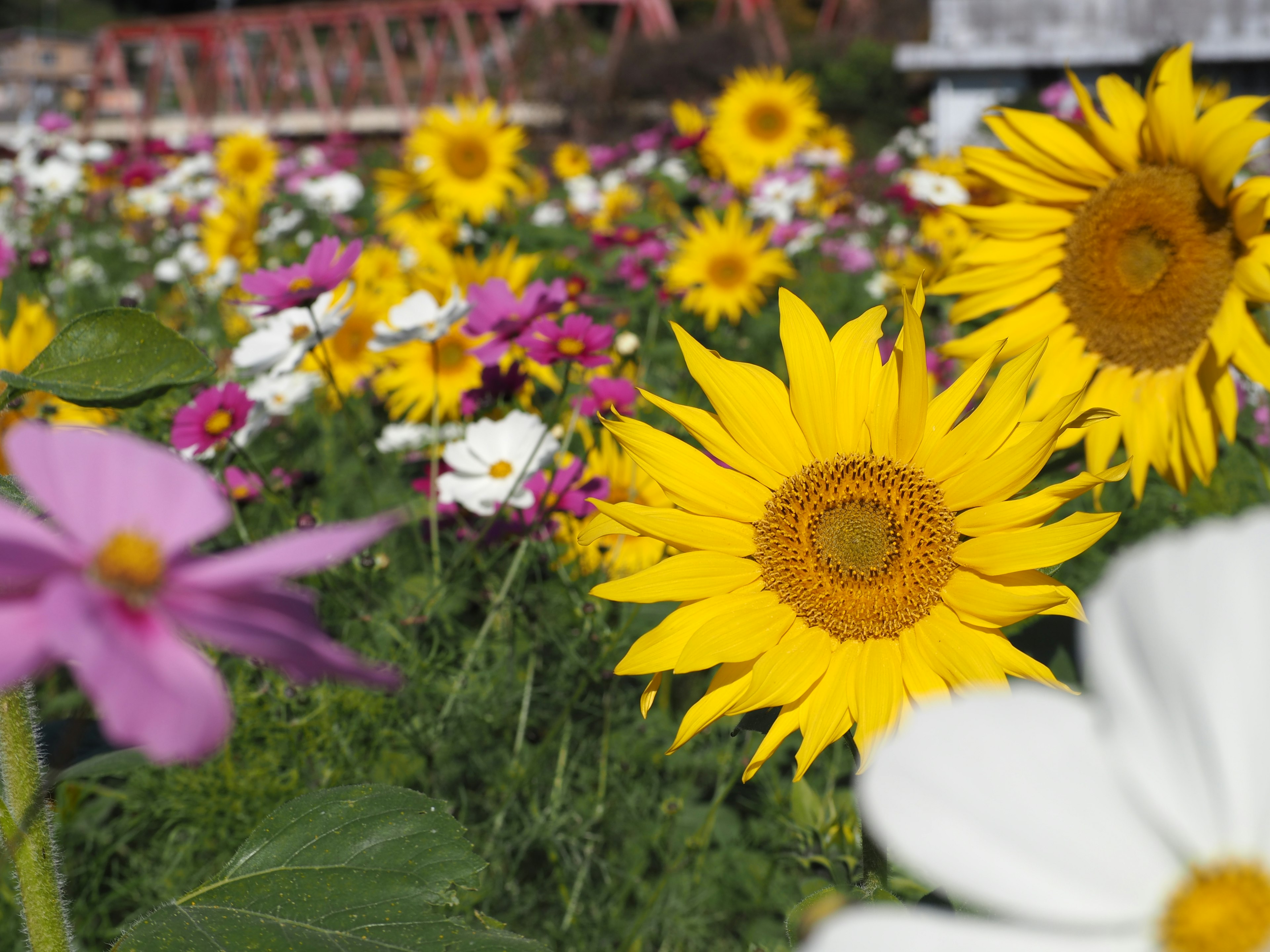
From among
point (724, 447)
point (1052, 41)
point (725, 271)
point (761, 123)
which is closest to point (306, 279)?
point (724, 447)

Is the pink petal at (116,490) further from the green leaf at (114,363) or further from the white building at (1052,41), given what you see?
the white building at (1052,41)

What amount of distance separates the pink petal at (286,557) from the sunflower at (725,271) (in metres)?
3.14

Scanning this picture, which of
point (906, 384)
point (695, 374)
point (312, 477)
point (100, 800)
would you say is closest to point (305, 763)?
point (100, 800)

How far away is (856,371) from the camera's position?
100 centimetres

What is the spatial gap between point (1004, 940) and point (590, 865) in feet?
4.97

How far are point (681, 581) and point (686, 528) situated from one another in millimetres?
52

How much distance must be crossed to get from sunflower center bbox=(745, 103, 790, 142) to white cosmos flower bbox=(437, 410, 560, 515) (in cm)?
389

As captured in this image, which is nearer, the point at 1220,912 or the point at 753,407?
the point at 1220,912

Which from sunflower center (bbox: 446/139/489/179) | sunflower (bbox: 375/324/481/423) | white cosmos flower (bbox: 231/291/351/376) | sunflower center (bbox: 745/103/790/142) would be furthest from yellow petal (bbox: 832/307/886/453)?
sunflower center (bbox: 745/103/790/142)

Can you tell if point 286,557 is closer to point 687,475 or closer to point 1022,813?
point 1022,813

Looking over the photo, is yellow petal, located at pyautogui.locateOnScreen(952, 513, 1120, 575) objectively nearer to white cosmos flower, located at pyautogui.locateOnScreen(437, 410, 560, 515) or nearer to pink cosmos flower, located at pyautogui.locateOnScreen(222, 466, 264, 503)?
white cosmos flower, located at pyautogui.locateOnScreen(437, 410, 560, 515)

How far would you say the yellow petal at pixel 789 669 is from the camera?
3.01 ft

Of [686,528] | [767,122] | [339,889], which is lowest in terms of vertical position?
[339,889]

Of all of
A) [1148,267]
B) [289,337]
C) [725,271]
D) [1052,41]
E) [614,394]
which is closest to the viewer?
[1148,267]
